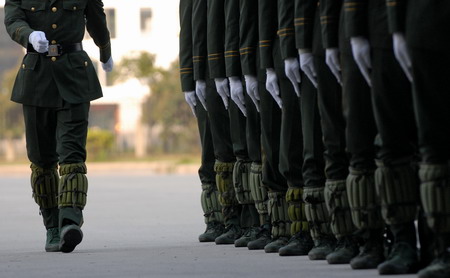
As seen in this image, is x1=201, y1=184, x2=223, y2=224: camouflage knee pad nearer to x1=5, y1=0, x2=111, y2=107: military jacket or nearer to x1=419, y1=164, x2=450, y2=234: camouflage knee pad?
x1=5, y1=0, x2=111, y2=107: military jacket

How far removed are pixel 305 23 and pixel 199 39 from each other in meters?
2.50

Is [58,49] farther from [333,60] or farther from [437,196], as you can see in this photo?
[437,196]

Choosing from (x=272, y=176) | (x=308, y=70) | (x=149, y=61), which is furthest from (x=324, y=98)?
(x=149, y=61)

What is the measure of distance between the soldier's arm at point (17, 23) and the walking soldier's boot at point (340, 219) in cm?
298

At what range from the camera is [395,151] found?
23.5ft

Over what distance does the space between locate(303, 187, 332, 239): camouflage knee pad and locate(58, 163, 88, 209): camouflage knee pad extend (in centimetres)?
209

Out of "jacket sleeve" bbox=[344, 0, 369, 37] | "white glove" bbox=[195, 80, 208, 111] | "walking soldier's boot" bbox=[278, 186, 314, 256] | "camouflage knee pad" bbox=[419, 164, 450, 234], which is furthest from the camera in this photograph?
"white glove" bbox=[195, 80, 208, 111]

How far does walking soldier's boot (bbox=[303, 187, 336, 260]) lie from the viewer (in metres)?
8.34

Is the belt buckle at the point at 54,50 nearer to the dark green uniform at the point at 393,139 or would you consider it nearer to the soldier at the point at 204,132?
the soldier at the point at 204,132

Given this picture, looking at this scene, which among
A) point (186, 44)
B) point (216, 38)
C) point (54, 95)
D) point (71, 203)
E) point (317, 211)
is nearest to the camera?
point (317, 211)

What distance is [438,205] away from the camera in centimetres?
671

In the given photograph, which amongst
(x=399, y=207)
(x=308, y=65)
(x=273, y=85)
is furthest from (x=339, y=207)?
(x=273, y=85)

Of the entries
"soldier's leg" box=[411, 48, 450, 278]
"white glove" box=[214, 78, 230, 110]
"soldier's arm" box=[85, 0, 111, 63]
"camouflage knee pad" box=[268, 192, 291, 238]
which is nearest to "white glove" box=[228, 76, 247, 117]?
"white glove" box=[214, 78, 230, 110]

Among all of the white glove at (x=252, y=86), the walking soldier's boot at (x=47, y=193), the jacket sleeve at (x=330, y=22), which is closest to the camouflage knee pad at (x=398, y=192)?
the jacket sleeve at (x=330, y=22)
